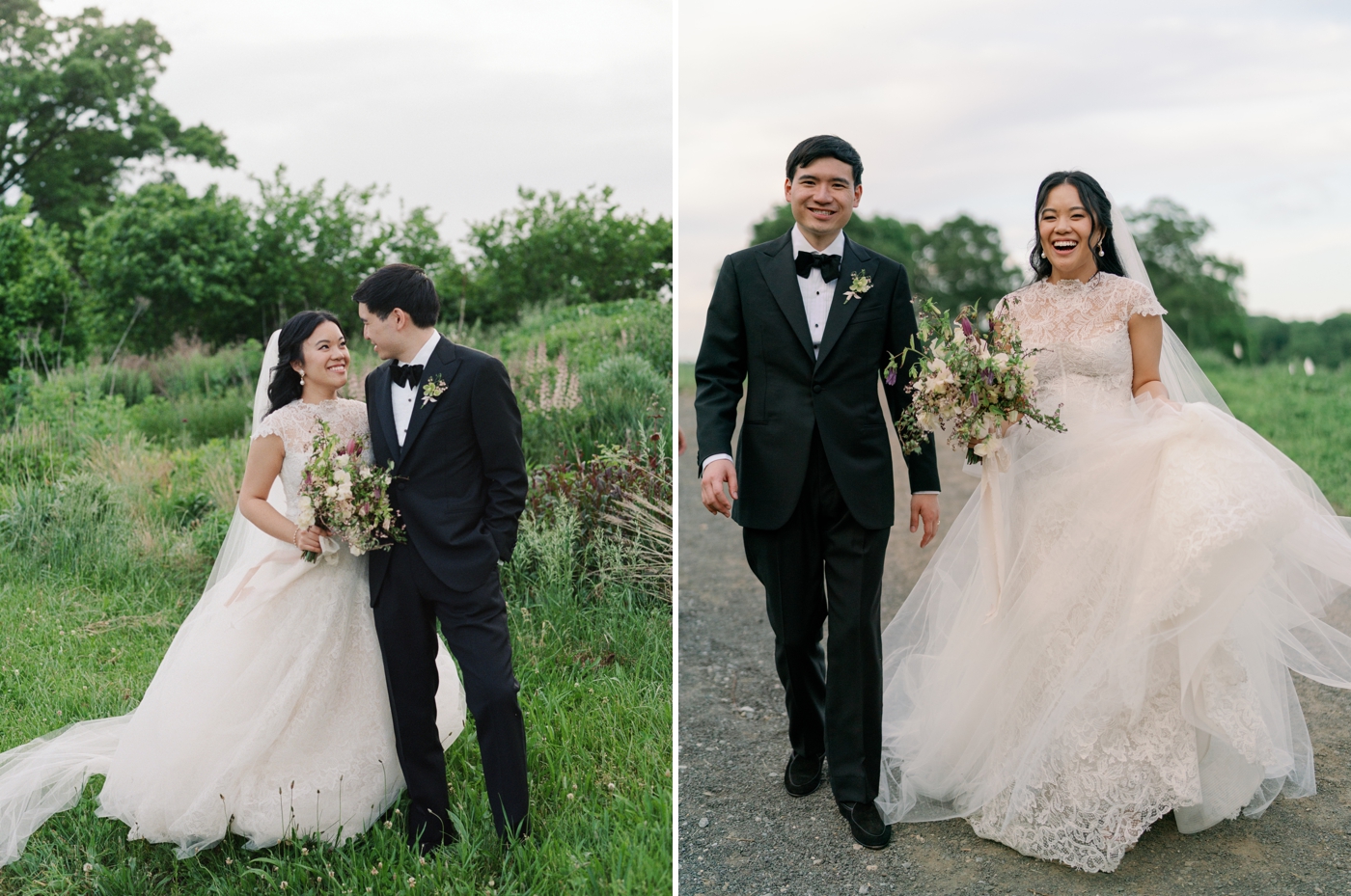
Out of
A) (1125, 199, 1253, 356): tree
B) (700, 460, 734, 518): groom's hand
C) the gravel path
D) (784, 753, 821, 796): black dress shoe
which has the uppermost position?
(1125, 199, 1253, 356): tree

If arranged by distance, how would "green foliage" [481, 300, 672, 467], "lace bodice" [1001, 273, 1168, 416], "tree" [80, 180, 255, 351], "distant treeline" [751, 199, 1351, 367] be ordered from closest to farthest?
"lace bodice" [1001, 273, 1168, 416] < "green foliage" [481, 300, 672, 467] < "tree" [80, 180, 255, 351] < "distant treeline" [751, 199, 1351, 367]

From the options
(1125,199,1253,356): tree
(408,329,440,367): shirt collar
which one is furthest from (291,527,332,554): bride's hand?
(1125,199,1253,356): tree

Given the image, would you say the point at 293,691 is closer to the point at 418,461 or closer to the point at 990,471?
the point at 418,461

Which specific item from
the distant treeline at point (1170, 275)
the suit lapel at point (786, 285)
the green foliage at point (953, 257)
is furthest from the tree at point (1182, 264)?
the suit lapel at point (786, 285)

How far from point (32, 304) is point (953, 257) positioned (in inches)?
1738

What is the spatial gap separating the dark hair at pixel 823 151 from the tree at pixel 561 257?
7.07m

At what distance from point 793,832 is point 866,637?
795mm

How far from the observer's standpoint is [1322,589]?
3666 millimetres

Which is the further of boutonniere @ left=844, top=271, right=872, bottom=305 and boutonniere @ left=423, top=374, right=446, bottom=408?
boutonniere @ left=844, top=271, right=872, bottom=305

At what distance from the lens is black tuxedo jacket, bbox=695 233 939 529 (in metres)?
3.60

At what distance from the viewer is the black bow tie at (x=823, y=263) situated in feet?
11.9

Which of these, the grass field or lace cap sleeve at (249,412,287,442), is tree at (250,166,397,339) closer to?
the grass field

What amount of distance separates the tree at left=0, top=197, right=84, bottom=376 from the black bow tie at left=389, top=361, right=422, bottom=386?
8441 millimetres

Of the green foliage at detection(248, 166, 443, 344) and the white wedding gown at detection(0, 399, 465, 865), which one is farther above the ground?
the green foliage at detection(248, 166, 443, 344)
